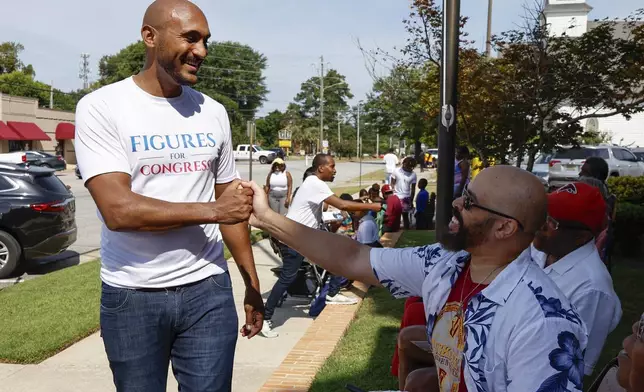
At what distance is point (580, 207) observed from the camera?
334cm

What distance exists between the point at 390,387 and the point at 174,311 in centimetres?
249

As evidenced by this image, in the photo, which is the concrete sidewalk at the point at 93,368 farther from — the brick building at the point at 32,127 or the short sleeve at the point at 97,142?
the brick building at the point at 32,127

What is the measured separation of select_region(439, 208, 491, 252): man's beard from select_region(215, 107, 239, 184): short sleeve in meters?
1.00

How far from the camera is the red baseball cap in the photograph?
3.34 meters

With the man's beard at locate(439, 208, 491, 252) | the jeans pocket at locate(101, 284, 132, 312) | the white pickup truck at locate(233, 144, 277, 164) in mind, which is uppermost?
the man's beard at locate(439, 208, 491, 252)

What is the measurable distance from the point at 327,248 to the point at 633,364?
1.22 m

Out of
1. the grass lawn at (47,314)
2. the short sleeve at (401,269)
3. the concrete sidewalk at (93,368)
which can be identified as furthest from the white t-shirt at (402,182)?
the short sleeve at (401,269)

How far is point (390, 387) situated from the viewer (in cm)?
→ 455

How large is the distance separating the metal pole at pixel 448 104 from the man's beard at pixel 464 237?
256 cm

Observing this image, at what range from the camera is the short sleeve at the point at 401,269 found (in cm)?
250

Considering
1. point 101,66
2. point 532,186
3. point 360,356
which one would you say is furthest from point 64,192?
point 101,66

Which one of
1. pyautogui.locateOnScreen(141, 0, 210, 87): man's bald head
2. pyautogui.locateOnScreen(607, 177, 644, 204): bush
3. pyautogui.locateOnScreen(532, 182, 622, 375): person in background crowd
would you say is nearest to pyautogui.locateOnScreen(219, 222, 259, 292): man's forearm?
pyautogui.locateOnScreen(141, 0, 210, 87): man's bald head

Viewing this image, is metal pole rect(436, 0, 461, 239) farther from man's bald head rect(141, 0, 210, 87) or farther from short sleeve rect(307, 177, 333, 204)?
man's bald head rect(141, 0, 210, 87)

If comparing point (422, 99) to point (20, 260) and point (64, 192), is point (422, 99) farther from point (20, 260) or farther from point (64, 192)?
point (20, 260)
